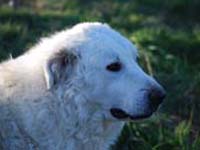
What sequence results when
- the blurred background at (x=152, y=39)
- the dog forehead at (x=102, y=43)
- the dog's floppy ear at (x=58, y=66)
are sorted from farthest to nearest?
1. the blurred background at (x=152, y=39)
2. the dog forehead at (x=102, y=43)
3. the dog's floppy ear at (x=58, y=66)

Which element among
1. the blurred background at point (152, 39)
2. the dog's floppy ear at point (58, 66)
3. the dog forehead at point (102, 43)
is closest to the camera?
the dog's floppy ear at point (58, 66)

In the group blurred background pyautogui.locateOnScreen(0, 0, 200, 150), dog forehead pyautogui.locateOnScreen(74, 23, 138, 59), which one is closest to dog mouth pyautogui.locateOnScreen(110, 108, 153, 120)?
dog forehead pyautogui.locateOnScreen(74, 23, 138, 59)

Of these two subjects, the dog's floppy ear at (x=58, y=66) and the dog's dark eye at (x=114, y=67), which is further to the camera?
the dog's dark eye at (x=114, y=67)

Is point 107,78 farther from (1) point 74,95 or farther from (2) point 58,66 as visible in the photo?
(2) point 58,66

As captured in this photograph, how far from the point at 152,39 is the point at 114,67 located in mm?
4147

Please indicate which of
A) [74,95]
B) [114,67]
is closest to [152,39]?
[114,67]

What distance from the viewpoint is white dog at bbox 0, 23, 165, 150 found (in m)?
5.05

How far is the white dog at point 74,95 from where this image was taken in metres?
5.05

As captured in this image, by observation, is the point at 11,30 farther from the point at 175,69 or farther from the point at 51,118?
the point at 51,118

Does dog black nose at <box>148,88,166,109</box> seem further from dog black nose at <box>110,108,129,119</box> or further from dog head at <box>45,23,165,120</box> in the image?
dog black nose at <box>110,108,129,119</box>

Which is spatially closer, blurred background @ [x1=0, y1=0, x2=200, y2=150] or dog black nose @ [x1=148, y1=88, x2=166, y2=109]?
dog black nose @ [x1=148, y1=88, x2=166, y2=109]

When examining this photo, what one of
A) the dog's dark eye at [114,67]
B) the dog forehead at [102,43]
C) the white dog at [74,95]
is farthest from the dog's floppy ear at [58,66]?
the dog's dark eye at [114,67]

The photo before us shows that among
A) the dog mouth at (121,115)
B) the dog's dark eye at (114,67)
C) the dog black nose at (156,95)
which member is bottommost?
the dog mouth at (121,115)

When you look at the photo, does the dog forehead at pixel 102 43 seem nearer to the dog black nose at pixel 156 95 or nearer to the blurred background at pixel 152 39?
the dog black nose at pixel 156 95
